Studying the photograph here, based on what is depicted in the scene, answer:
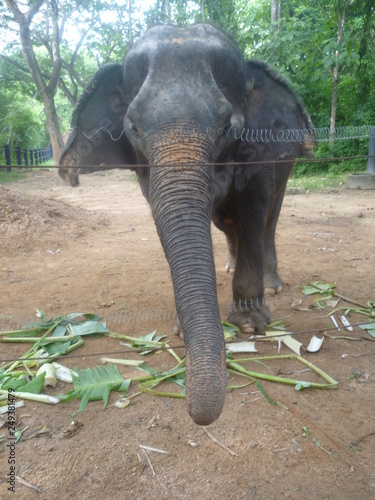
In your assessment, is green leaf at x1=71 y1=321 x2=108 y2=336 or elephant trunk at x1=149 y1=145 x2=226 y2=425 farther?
green leaf at x1=71 y1=321 x2=108 y2=336

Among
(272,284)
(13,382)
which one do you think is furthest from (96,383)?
(272,284)

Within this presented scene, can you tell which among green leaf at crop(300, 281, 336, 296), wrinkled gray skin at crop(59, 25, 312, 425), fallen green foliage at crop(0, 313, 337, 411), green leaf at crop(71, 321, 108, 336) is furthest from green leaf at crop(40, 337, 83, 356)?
green leaf at crop(300, 281, 336, 296)

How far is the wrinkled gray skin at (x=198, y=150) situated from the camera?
99.4 inches

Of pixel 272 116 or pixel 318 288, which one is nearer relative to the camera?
pixel 272 116

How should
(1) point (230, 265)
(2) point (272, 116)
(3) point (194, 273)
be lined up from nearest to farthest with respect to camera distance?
(3) point (194, 273) → (2) point (272, 116) → (1) point (230, 265)

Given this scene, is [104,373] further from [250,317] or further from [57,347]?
[250,317]

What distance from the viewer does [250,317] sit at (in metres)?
4.18

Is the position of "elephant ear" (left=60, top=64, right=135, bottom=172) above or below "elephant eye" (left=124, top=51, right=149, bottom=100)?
below

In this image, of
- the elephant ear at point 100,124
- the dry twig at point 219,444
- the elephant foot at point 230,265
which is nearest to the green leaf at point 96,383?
the dry twig at point 219,444

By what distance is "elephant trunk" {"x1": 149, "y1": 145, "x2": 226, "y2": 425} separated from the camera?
87.8 inches

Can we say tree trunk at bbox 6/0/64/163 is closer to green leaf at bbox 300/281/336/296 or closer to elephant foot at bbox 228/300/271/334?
green leaf at bbox 300/281/336/296

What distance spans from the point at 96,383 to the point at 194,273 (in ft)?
3.78

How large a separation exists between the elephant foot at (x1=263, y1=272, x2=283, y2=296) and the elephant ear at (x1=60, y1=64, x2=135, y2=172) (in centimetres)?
209

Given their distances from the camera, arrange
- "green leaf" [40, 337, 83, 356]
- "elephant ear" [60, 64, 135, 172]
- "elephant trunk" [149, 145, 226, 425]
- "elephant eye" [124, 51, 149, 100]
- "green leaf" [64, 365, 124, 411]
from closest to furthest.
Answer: "elephant trunk" [149, 145, 226, 425]
"green leaf" [64, 365, 124, 411]
"elephant eye" [124, 51, 149, 100]
"green leaf" [40, 337, 83, 356]
"elephant ear" [60, 64, 135, 172]
